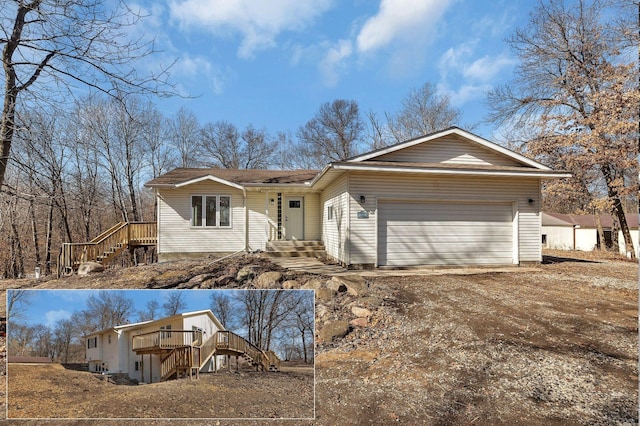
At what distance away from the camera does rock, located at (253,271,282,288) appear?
22.8 ft

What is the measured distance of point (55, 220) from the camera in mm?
20828

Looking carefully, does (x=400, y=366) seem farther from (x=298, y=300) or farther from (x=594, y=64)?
(x=594, y=64)

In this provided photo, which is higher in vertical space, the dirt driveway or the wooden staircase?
the wooden staircase

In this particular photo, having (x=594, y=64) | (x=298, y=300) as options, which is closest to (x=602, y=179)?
(x=594, y=64)

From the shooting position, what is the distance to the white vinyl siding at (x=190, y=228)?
1269 cm

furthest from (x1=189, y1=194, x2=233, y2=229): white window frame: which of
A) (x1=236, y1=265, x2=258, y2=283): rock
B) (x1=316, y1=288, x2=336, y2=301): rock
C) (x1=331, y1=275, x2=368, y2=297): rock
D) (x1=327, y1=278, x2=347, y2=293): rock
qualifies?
(x1=316, y1=288, x2=336, y2=301): rock

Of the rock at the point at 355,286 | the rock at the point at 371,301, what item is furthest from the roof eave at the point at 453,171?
the rock at the point at 371,301

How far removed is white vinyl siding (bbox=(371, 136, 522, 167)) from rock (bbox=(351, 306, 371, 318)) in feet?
17.6

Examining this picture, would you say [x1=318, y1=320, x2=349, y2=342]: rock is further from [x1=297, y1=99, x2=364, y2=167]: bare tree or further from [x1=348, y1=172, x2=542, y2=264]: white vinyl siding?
[x1=297, y1=99, x2=364, y2=167]: bare tree

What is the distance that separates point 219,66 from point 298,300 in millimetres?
7684

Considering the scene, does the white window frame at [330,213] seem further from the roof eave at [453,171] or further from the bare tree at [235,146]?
the bare tree at [235,146]

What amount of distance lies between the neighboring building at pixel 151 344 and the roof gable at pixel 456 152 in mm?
8230

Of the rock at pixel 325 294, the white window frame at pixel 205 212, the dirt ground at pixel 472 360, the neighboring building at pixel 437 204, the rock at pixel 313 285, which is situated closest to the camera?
the dirt ground at pixel 472 360

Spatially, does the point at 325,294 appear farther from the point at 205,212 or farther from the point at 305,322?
the point at 205,212
